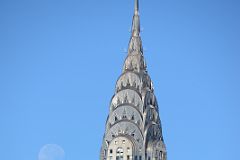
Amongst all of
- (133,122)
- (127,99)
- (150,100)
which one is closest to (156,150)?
(133,122)

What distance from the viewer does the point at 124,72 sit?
11969 centimetres

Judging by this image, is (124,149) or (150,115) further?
(150,115)

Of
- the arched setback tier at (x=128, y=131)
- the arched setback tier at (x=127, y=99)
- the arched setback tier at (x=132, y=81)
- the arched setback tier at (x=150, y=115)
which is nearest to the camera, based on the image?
the arched setback tier at (x=128, y=131)

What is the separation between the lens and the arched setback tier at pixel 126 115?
114 m

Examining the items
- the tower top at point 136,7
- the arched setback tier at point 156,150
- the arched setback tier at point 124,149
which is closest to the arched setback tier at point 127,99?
the arched setback tier at point 124,149

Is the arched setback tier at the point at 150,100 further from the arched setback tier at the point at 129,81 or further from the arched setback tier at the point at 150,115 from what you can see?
the arched setback tier at the point at 129,81

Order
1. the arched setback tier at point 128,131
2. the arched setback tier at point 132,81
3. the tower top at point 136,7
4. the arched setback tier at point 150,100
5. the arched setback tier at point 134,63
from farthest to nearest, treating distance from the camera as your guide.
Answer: the tower top at point 136,7
the arched setback tier at point 134,63
the arched setback tier at point 132,81
the arched setback tier at point 150,100
the arched setback tier at point 128,131

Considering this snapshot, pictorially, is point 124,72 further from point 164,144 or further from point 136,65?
point 164,144

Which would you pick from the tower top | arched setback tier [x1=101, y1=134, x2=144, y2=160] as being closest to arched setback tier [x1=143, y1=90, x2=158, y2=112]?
arched setback tier [x1=101, y1=134, x2=144, y2=160]

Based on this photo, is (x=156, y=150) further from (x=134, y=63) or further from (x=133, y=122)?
(x=134, y=63)

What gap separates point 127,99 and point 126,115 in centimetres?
335

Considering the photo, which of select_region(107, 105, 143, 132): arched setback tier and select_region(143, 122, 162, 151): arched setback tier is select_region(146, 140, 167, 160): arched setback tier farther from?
select_region(107, 105, 143, 132): arched setback tier

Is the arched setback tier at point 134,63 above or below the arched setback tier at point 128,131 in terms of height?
above

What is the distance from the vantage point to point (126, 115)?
11438 cm
